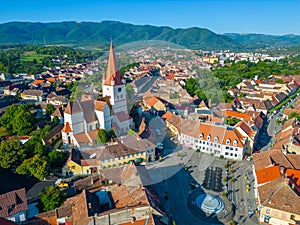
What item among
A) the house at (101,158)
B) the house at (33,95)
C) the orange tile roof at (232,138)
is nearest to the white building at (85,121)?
the house at (101,158)

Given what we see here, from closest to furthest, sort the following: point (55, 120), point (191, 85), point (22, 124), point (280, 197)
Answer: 1. point (191, 85)
2. point (280, 197)
3. point (22, 124)
4. point (55, 120)

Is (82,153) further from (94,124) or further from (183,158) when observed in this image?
(183,158)

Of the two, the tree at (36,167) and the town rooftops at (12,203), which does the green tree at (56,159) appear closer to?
the tree at (36,167)

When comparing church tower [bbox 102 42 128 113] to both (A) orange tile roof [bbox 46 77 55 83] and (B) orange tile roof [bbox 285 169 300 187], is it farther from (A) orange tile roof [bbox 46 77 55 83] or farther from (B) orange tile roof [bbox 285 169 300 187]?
(A) orange tile roof [bbox 46 77 55 83]

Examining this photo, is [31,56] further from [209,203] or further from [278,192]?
[278,192]

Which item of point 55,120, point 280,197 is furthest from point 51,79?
point 280,197
